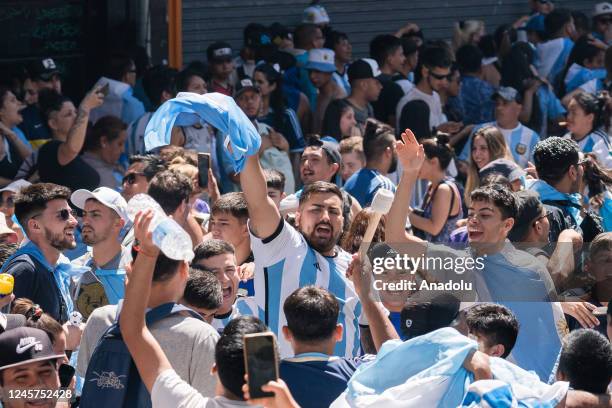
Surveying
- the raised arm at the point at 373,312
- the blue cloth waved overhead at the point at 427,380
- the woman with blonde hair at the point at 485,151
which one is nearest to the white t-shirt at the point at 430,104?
the woman with blonde hair at the point at 485,151

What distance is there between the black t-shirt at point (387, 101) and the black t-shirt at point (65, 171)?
331 cm

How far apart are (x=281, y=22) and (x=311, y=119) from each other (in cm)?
278

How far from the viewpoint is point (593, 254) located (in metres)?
6.19

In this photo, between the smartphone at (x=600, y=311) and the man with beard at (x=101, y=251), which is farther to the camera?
the man with beard at (x=101, y=251)

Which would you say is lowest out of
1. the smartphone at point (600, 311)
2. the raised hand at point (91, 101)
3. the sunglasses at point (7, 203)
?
the smartphone at point (600, 311)

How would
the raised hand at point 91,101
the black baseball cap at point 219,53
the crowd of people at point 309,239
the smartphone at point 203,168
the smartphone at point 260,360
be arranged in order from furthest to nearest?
1. the black baseball cap at point 219,53
2. the raised hand at point 91,101
3. the smartphone at point 203,168
4. the crowd of people at point 309,239
5. the smartphone at point 260,360

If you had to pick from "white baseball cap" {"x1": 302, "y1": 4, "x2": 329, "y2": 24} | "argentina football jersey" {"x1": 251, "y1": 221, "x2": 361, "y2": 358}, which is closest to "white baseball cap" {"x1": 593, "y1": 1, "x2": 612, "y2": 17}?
"white baseball cap" {"x1": 302, "y1": 4, "x2": 329, "y2": 24}

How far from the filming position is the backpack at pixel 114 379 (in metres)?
4.23

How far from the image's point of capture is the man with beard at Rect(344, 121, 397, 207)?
329 inches

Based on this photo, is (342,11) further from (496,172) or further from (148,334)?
(148,334)

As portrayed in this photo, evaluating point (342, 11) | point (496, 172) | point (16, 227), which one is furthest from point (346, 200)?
point (342, 11)

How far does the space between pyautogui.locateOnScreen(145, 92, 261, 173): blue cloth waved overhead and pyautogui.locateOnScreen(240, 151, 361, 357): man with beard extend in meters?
0.14

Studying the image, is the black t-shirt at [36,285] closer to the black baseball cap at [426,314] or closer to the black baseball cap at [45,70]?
the black baseball cap at [426,314]

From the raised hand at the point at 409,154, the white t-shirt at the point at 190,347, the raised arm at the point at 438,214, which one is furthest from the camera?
the raised arm at the point at 438,214
